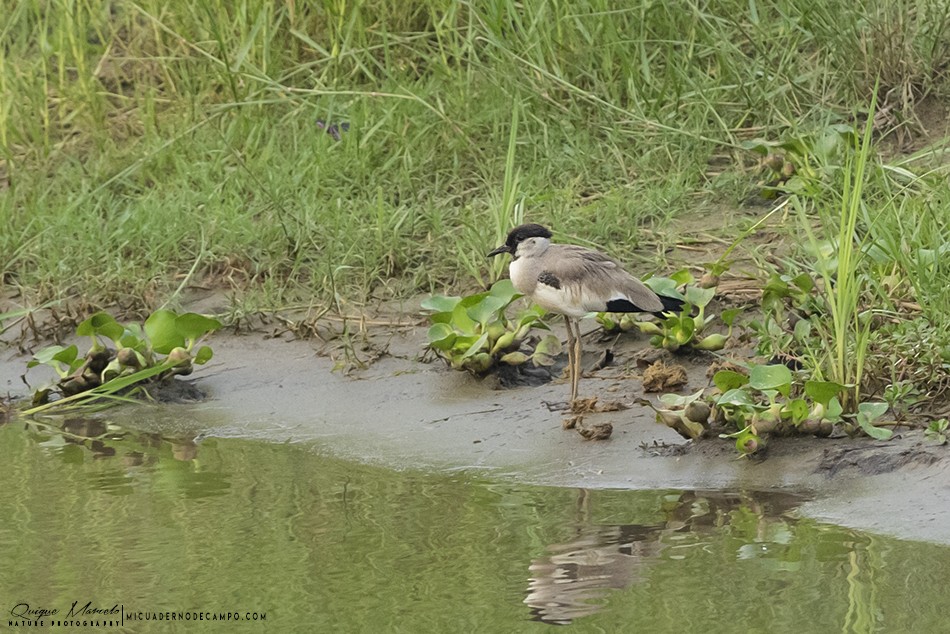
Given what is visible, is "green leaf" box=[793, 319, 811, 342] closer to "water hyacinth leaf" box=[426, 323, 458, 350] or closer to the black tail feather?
the black tail feather

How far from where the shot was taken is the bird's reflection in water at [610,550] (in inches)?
136

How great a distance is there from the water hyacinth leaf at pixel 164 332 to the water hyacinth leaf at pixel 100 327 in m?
0.13

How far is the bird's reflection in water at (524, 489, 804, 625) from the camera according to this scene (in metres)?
3.45

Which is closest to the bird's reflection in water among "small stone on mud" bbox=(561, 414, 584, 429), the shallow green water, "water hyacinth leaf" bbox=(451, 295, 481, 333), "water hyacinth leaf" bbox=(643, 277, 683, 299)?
the shallow green water

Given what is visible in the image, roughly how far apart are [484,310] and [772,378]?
134 cm

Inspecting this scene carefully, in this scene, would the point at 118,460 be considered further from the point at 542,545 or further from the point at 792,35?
the point at 792,35

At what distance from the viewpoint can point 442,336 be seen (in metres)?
5.47

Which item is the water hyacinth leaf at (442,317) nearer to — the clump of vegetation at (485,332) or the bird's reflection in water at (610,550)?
the clump of vegetation at (485,332)

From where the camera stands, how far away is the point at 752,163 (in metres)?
6.71

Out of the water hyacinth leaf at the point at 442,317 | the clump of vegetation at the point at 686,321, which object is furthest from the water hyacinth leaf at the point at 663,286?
the water hyacinth leaf at the point at 442,317

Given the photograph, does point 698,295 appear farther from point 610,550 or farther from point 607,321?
point 610,550

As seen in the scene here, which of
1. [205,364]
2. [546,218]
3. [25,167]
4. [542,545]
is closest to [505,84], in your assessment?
[546,218]

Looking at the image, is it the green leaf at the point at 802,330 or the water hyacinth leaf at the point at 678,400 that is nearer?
the water hyacinth leaf at the point at 678,400

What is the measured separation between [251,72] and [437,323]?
8.35ft
